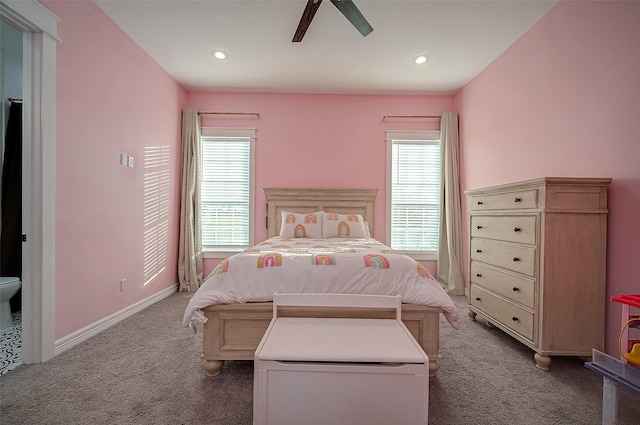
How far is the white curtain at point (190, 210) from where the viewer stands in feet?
12.0

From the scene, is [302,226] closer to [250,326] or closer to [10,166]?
[250,326]

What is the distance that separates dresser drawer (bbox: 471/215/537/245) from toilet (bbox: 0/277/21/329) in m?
4.04

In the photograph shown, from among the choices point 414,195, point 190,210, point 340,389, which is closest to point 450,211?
point 414,195

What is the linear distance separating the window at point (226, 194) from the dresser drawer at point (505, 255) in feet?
9.20

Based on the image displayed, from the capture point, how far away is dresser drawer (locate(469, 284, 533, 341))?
1916 mm

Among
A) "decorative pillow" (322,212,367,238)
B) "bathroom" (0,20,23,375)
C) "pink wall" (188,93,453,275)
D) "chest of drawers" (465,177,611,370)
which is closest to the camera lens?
"chest of drawers" (465,177,611,370)

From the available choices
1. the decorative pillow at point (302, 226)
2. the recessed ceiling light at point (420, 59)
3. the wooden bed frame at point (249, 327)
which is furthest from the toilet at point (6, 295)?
the recessed ceiling light at point (420, 59)

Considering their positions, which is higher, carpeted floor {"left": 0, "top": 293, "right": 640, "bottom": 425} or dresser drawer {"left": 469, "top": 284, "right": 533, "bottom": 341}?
dresser drawer {"left": 469, "top": 284, "right": 533, "bottom": 341}

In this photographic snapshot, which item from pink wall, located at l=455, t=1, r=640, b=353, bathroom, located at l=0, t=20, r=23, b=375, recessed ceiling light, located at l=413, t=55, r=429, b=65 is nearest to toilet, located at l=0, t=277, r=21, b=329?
bathroom, located at l=0, t=20, r=23, b=375

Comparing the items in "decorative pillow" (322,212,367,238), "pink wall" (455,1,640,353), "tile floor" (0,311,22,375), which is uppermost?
"pink wall" (455,1,640,353)

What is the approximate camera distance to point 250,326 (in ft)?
5.56

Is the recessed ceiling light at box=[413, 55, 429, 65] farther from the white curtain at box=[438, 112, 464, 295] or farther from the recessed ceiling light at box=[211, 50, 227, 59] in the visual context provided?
the recessed ceiling light at box=[211, 50, 227, 59]

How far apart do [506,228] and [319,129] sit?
103 inches

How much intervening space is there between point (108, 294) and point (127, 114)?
5.68ft
